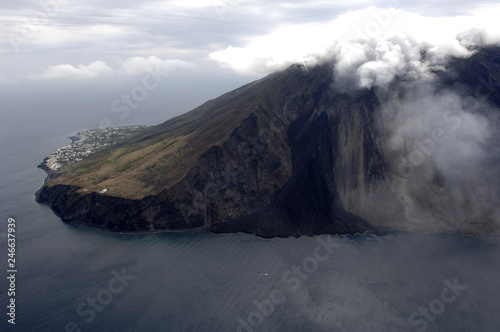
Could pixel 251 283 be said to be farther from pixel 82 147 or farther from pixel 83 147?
pixel 82 147

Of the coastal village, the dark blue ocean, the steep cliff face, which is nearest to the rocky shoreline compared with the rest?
the coastal village

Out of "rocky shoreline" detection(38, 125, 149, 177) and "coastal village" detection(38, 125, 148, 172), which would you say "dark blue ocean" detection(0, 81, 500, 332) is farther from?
"coastal village" detection(38, 125, 148, 172)

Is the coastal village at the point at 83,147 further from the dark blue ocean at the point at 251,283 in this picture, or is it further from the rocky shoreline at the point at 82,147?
the dark blue ocean at the point at 251,283

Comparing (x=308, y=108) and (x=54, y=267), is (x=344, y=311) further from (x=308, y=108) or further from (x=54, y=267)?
(x=308, y=108)

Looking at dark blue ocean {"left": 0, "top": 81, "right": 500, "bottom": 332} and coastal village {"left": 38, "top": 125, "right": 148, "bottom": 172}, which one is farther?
coastal village {"left": 38, "top": 125, "right": 148, "bottom": 172}

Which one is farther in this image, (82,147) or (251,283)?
(82,147)

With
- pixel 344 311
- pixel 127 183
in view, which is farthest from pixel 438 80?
pixel 127 183

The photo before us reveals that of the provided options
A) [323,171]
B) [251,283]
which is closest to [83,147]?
[323,171]
